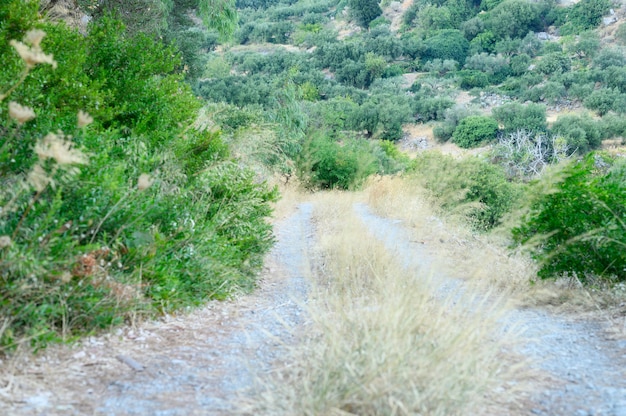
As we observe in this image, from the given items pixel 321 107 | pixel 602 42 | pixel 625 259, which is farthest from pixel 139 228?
pixel 602 42

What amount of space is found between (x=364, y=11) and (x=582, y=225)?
76.3 m

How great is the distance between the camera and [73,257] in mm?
2996

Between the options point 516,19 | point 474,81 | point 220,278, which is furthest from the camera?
point 516,19

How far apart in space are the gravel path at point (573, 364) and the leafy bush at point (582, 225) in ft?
2.00

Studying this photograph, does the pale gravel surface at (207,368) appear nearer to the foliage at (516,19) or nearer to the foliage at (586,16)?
the foliage at (586,16)

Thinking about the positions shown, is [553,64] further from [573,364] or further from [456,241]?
[573,364]

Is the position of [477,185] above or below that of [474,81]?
above

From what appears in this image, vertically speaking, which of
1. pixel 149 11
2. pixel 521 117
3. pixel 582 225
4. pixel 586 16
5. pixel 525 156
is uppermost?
pixel 149 11

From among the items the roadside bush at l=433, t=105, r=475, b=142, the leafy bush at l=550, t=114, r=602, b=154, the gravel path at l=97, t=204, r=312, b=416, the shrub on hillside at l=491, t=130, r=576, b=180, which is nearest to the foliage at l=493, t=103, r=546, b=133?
the leafy bush at l=550, t=114, r=602, b=154

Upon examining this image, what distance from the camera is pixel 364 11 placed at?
75375mm

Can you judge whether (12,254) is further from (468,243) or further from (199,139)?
(468,243)

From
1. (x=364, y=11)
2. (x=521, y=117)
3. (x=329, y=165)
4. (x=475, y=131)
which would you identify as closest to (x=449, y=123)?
(x=475, y=131)

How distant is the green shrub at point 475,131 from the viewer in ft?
109

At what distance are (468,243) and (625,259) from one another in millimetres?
3253
